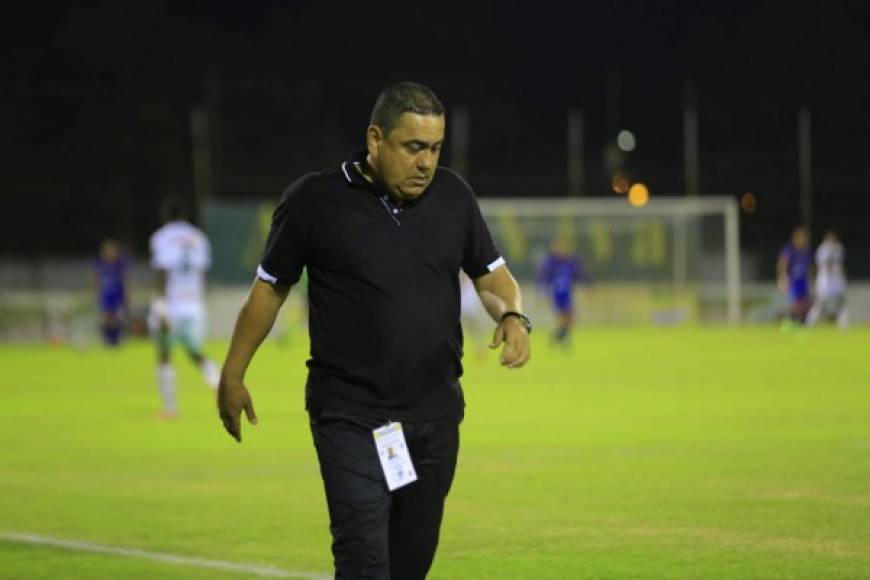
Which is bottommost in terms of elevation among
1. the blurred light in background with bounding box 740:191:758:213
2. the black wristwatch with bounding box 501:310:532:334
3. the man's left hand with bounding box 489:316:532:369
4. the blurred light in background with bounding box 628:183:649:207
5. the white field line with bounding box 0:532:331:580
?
the white field line with bounding box 0:532:331:580

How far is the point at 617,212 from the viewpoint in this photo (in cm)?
4944

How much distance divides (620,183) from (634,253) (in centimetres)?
451

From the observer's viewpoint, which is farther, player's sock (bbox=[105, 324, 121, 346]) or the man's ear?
player's sock (bbox=[105, 324, 121, 346])

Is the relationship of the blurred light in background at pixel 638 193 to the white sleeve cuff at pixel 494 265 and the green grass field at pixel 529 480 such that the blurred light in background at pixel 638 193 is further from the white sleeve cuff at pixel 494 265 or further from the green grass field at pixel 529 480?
the white sleeve cuff at pixel 494 265

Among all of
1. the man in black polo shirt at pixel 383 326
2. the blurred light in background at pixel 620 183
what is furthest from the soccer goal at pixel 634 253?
the man in black polo shirt at pixel 383 326

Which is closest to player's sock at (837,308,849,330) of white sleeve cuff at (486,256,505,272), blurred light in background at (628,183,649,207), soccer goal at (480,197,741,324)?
soccer goal at (480,197,741,324)

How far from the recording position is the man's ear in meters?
7.03

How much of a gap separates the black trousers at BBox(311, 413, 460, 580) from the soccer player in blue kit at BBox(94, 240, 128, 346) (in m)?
33.4

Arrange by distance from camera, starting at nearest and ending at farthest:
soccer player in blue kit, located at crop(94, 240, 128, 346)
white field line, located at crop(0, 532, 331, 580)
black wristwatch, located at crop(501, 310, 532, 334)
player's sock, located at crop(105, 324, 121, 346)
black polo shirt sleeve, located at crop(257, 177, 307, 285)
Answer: black polo shirt sleeve, located at crop(257, 177, 307, 285) → black wristwatch, located at crop(501, 310, 532, 334) → white field line, located at crop(0, 532, 331, 580) → soccer player in blue kit, located at crop(94, 240, 128, 346) → player's sock, located at crop(105, 324, 121, 346)

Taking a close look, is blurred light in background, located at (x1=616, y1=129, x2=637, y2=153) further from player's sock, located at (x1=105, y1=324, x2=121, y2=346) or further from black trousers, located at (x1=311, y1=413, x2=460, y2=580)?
black trousers, located at (x1=311, y1=413, x2=460, y2=580)

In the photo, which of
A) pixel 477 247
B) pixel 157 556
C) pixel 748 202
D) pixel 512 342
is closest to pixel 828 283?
pixel 748 202

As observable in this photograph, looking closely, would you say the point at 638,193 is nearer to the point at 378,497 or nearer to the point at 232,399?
the point at 232,399

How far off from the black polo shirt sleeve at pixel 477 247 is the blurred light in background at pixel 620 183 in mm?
45777

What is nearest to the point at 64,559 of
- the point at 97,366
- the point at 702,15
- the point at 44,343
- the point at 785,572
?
the point at 785,572
